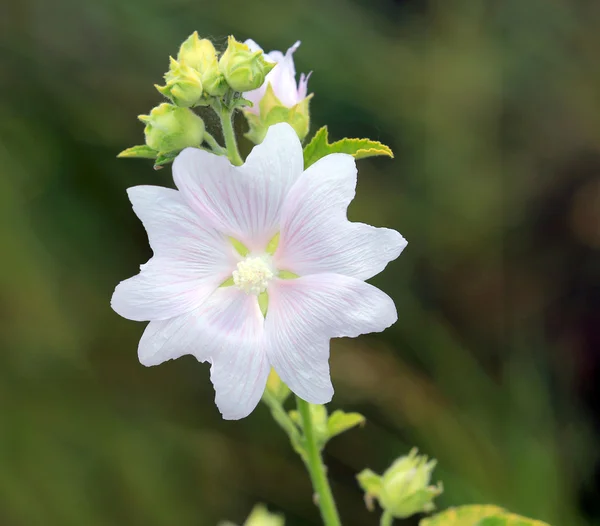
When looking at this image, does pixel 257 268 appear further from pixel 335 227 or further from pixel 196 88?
pixel 196 88

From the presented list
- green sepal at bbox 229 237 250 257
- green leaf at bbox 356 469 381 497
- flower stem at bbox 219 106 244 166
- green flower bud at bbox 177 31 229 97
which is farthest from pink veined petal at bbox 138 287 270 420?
green leaf at bbox 356 469 381 497

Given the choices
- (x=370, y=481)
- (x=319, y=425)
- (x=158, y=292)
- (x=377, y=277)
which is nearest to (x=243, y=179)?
(x=158, y=292)

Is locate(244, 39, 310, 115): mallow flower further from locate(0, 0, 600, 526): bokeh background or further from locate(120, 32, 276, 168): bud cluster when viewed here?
locate(0, 0, 600, 526): bokeh background

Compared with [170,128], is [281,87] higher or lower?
higher

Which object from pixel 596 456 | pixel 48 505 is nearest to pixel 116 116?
pixel 48 505

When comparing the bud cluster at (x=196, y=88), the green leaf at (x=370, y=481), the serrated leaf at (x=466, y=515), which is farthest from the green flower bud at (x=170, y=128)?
the serrated leaf at (x=466, y=515)

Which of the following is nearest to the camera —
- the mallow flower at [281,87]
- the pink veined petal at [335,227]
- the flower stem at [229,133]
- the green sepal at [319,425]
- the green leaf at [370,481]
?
the pink veined petal at [335,227]

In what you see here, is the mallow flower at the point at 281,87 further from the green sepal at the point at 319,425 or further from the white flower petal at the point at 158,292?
the green sepal at the point at 319,425

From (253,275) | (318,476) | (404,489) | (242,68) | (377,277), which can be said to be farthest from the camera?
(377,277)
